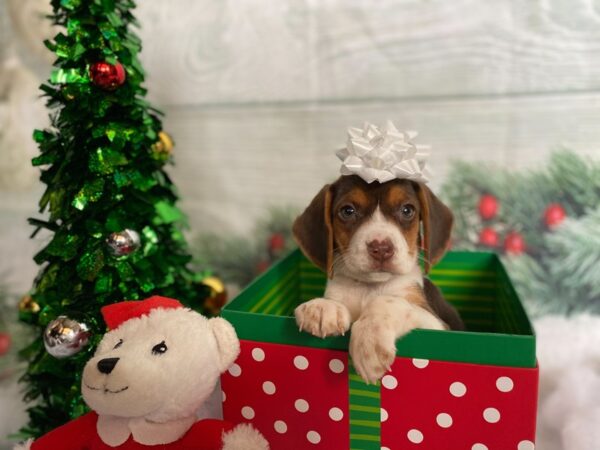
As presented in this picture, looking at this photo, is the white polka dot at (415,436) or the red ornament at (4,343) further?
the red ornament at (4,343)

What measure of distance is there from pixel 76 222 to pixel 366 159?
85 cm

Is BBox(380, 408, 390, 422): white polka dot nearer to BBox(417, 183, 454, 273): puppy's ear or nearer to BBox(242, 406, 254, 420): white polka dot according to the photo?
BBox(242, 406, 254, 420): white polka dot

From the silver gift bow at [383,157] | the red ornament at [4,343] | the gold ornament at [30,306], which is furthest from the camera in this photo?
the red ornament at [4,343]

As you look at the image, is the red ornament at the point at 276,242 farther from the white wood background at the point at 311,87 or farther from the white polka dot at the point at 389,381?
the white polka dot at the point at 389,381

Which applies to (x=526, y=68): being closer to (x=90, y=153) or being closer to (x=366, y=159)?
(x=366, y=159)

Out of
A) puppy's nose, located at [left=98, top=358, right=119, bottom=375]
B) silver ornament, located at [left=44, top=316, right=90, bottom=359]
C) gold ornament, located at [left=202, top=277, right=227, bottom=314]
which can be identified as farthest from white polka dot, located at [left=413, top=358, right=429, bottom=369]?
gold ornament, located at [left=202, top=277, right=227, bottom=314]

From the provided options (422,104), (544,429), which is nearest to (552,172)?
(422,104)

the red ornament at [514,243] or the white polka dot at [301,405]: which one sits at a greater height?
the white polka dot at [301,405]

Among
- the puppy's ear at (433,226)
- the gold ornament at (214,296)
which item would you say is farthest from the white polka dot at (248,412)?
the gold ornament at (214,296)

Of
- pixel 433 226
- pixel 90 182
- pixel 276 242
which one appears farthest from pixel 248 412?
pixel 276 242

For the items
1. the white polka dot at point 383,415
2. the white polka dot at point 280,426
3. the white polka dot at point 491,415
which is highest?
the white polka dot at point 491,415

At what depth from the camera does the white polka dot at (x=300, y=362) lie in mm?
1233

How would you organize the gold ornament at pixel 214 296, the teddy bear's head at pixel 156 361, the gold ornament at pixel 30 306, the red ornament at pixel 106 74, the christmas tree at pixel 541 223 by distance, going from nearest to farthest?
the teddy bear's head at pixel 156 361 → the red ornament at pixel 106 74 → the gold ornament at pixel 30 306 → the gold ornament at pixel 214 296 → the christmas tree at pixel 541 223

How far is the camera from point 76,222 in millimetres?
1615
